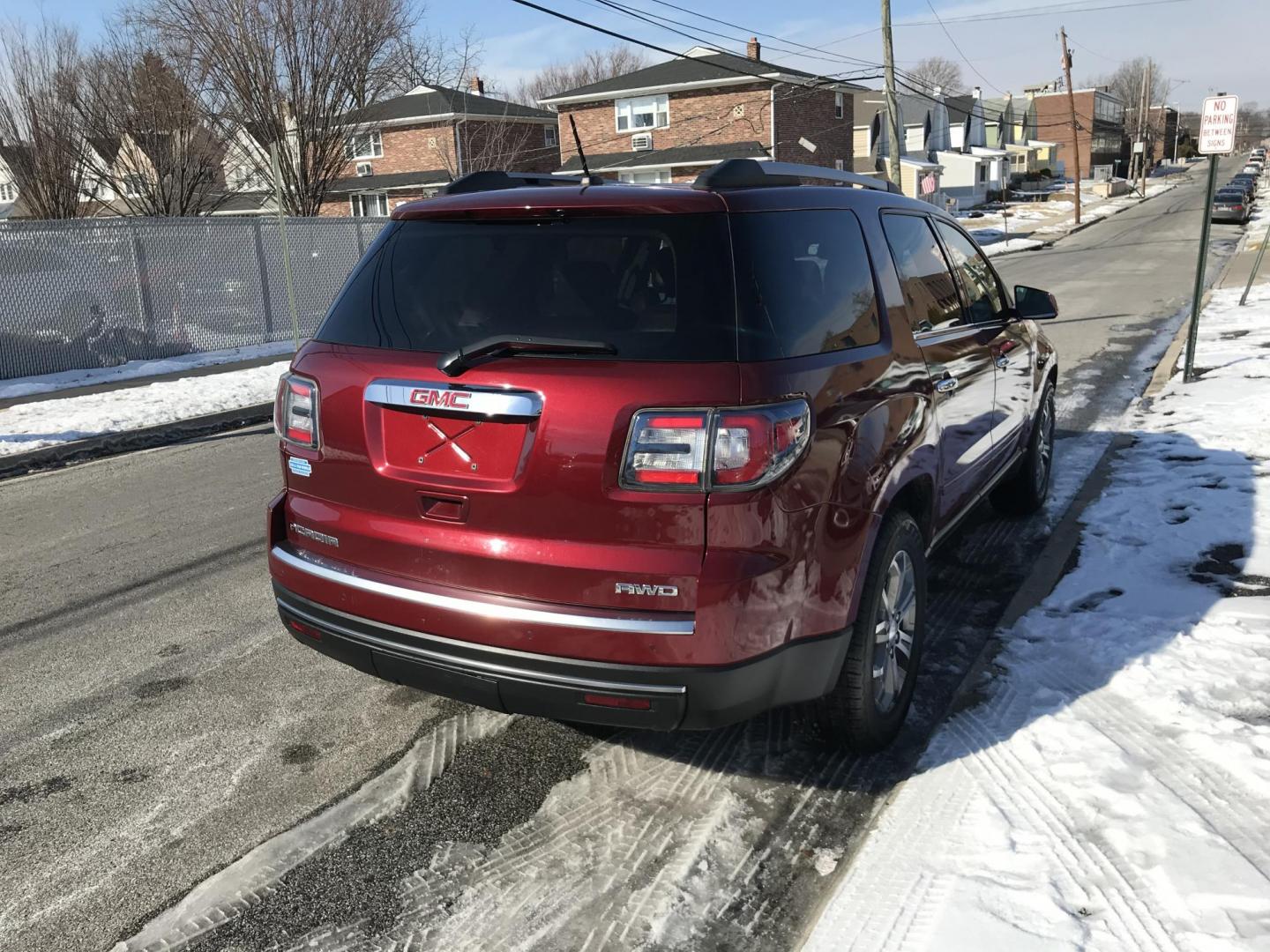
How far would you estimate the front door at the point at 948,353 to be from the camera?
376 centimetres

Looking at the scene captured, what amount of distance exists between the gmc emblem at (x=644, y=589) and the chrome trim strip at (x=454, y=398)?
1.68 feet

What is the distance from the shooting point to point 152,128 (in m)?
22.1

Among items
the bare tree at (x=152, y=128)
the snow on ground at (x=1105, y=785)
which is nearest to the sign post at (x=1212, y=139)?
the snow on ground at (x=1105, y=785)

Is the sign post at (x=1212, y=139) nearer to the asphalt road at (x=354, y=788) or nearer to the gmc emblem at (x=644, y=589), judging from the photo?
the asphalt road at (x=354, y=788)

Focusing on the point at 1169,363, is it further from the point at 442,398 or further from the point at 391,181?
the point at 391,181

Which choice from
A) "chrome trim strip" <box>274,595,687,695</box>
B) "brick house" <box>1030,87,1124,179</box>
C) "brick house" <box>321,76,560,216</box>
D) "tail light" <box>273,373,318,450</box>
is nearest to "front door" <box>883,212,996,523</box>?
"chrome trim strip" <box>274,595,687,695</box>

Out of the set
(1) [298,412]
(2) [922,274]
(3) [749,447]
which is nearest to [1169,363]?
(2) [922,274]

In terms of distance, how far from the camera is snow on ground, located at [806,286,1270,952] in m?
2.47

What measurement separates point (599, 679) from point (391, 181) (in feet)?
142

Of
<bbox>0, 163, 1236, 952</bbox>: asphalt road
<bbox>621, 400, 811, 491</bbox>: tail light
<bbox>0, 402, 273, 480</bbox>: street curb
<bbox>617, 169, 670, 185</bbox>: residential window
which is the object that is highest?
<bbox>617, 169, 670, 185</bbox>: residential window

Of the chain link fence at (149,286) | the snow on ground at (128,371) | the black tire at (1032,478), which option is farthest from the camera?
the chain link fence at (149,286)

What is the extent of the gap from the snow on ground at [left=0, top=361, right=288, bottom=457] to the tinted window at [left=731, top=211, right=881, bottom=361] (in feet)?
25.1

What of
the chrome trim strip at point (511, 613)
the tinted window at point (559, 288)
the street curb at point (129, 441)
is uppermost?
the tinted window at point (559, 288)

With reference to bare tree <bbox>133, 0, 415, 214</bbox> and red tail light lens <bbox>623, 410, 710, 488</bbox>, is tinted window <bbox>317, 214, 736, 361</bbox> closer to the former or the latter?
red tail light lens <bbox>623, 410, 710, 488</bbox>
